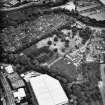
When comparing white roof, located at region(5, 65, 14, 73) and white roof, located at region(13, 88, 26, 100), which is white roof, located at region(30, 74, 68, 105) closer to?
white roof, located at region(13, 88, 26, 100)

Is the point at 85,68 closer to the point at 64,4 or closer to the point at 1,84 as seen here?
the point at 1,84

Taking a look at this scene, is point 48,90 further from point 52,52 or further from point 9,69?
point 52,52

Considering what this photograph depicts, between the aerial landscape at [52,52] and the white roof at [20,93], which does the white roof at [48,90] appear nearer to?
the aerial landscape at [52,52]

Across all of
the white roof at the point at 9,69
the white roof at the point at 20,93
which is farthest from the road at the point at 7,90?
the white roof at the point at 9,69

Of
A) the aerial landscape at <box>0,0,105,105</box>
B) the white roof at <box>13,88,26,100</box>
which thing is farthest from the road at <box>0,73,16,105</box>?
the white roof at <box>13,88,26,100</box>

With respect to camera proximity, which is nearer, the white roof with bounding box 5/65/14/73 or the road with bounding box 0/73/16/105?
the road with bounding box 0/73/16/105

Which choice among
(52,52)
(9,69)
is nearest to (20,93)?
(9,69)

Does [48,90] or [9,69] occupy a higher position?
[9,69]

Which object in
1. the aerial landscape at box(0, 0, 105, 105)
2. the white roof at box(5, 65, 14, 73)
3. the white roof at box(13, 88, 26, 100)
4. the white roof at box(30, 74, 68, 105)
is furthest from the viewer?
the white roof at box(5, 65, 14, 73)
